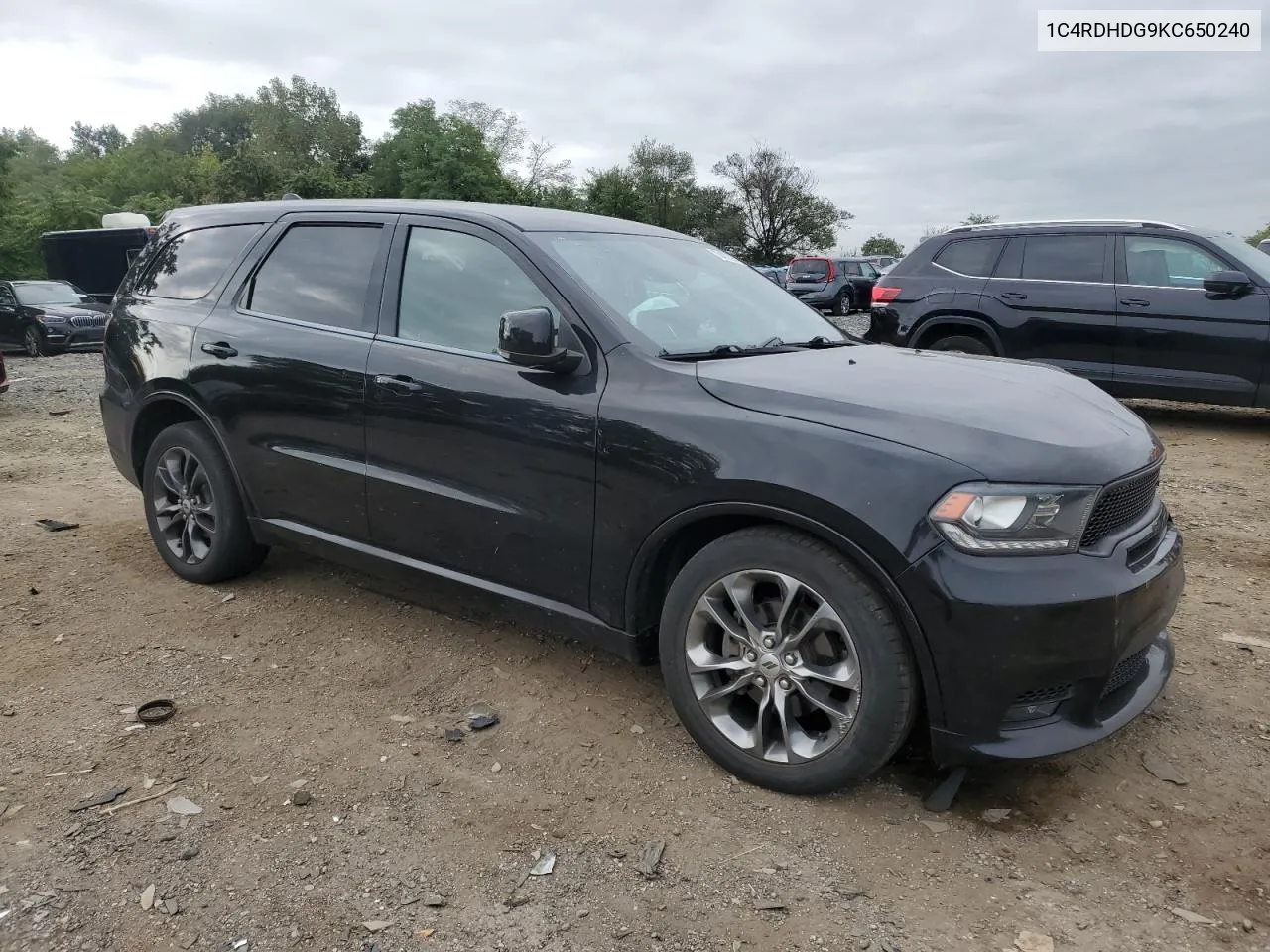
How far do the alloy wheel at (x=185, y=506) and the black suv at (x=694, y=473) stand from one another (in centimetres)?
Answer: 7

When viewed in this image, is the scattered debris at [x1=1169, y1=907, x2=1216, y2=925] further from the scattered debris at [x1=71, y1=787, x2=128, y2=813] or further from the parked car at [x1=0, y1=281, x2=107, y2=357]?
the parked car at [x1=0, y1=281, x2=107, y2=357]

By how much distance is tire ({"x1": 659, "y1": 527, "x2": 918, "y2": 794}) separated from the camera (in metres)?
2.52

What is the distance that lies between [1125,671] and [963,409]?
0.92 meters

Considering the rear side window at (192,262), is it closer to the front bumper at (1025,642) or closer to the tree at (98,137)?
the front bumper at (1025,642)

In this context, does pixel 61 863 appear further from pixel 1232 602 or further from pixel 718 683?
pixel 1232 602

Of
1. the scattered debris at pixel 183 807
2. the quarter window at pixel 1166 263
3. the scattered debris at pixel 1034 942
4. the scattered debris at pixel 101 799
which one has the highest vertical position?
the quarter window at pixel 1166 263

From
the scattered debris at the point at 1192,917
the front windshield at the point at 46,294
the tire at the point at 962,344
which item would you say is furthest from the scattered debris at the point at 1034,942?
the front windshield at the point at 46,294

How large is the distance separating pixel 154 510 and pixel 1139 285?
7658mm

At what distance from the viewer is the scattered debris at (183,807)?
2.72 metres

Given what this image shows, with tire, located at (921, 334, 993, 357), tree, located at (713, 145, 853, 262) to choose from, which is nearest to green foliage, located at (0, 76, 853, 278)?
tree, located at (713, 145, 853, 262)

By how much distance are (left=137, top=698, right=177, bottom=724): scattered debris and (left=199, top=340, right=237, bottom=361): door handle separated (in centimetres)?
152

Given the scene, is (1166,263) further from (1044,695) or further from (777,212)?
(777,212)

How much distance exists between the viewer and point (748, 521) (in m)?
2.80

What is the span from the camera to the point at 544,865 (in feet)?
8.18
